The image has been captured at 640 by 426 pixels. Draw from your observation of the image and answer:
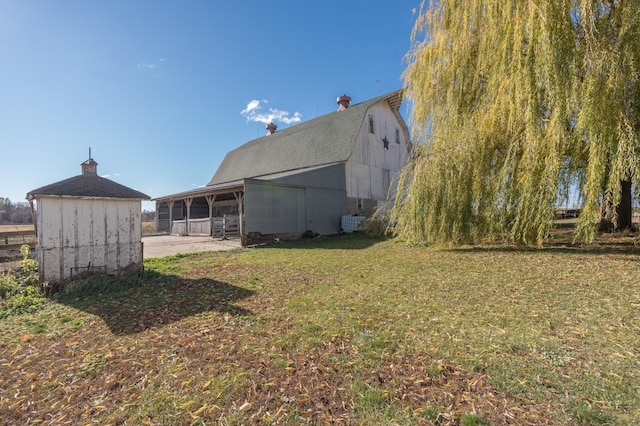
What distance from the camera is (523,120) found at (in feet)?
21.3

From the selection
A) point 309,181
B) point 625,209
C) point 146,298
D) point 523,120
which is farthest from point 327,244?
point 625,209

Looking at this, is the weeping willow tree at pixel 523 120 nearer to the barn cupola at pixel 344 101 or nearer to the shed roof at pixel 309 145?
the shed roof at pixel 309 145

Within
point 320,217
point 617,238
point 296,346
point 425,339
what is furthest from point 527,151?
point 320,217

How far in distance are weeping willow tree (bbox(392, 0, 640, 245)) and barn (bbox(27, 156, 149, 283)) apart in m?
6.54

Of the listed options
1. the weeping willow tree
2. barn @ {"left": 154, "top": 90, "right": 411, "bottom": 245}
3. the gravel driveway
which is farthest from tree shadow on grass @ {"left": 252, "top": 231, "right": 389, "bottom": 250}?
the weeping willow tree

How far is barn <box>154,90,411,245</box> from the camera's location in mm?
12633

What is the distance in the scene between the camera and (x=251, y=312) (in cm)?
384

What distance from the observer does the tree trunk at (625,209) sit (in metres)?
6.88

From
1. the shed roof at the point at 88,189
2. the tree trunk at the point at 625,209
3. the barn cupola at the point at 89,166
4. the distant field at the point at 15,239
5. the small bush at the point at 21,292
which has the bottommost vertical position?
the small bush at the point at 21,292

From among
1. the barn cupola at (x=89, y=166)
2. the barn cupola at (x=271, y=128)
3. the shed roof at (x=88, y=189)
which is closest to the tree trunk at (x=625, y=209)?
the shed roof at (x=88, y=189)

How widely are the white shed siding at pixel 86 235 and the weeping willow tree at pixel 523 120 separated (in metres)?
6.54

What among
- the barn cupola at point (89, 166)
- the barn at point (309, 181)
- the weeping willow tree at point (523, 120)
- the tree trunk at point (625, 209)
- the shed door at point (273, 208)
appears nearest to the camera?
the weeping willow tree at point (523, 120)

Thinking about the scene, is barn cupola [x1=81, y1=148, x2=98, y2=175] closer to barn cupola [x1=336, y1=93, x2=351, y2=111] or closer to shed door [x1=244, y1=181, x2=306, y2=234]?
shed door [x1=244, y1=181, x2=306, y2=234]

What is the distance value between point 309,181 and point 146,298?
10313 mm
